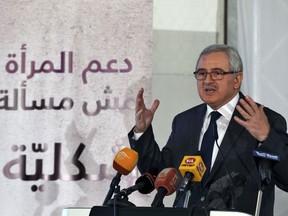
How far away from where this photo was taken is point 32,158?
15.7 feet

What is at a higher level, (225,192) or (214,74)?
(214,74)

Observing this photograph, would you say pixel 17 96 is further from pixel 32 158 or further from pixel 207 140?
pixel 207 140

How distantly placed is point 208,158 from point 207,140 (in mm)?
86

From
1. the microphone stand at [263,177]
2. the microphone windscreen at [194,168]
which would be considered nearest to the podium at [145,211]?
the microphone windscreen at [194,168]

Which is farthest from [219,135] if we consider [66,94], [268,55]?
[66,94]

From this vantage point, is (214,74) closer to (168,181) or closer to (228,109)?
(228,109)

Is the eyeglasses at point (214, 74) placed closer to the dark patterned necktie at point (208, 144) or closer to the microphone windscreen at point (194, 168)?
the dark patterned necktie at point (208, 144)

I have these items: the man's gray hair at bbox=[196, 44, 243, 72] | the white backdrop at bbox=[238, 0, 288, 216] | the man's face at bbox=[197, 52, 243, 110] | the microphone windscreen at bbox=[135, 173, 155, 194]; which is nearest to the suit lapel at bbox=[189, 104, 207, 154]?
the man's face at bbox=[197, 52, 243, 110]

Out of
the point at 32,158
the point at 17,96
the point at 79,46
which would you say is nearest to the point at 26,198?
the point at 32,158

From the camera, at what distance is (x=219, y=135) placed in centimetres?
A: 322

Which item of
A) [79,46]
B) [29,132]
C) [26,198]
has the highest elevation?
[79,46]

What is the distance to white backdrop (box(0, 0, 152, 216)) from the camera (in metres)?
4.70

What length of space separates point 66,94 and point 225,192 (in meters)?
2.37

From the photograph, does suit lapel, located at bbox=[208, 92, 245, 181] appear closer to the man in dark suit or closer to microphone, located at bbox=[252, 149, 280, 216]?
the man in dark suit
